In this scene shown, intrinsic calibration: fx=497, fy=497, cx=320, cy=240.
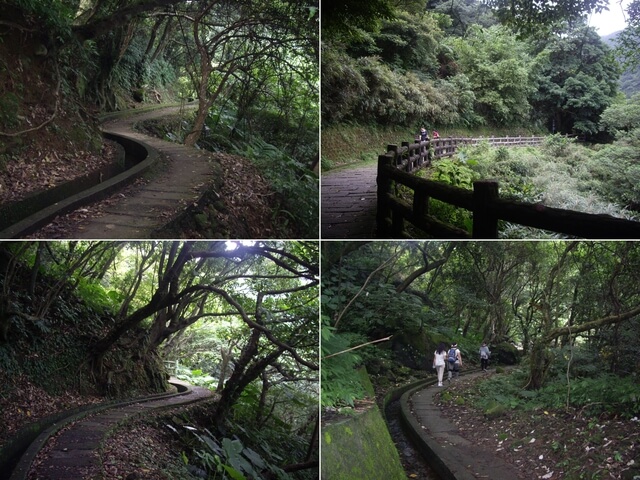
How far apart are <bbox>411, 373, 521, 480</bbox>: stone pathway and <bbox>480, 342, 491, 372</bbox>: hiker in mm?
79

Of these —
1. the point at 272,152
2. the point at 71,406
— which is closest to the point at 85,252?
the point at 272,152

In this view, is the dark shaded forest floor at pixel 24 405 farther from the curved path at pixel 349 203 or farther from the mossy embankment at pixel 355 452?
the curved path at pixel 349 203

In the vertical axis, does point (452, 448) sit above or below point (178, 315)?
below

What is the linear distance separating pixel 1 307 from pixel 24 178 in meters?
1.29

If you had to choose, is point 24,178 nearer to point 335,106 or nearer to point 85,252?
point 85,252

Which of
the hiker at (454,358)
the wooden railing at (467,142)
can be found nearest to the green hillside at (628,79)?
the wooden railing at (467,142)

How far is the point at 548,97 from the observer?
2.93 m

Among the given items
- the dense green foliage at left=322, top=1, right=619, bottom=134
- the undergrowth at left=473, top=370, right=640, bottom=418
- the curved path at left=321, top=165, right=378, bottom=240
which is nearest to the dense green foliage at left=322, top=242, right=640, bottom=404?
the undergrowth at left=473, top=370, right=640, bottom=418

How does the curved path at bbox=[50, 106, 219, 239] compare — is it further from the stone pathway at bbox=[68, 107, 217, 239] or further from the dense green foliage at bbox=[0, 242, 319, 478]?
the dense green foliage at bbox=[0, 242, 319, 478]

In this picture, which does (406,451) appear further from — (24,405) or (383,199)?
(24,405)

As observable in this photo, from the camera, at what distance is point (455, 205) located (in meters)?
2.75

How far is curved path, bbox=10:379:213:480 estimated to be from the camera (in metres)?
2.91

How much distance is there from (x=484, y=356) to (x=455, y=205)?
44.6 inches

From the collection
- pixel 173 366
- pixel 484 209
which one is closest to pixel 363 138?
pixel 484 209
